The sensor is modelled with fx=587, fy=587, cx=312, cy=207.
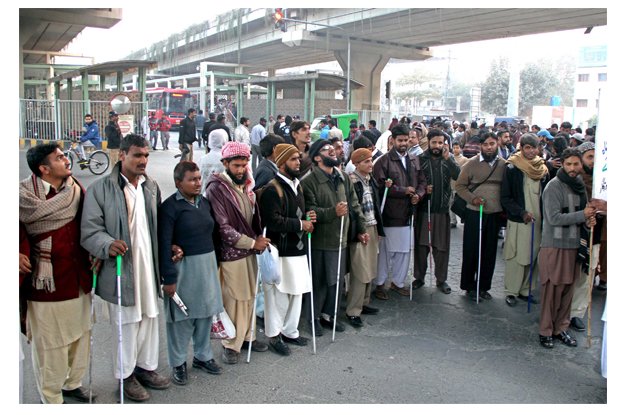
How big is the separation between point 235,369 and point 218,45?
137 feet

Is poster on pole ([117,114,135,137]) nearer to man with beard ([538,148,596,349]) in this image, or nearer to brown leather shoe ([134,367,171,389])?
brown leather shoe ([134,367,171,389])

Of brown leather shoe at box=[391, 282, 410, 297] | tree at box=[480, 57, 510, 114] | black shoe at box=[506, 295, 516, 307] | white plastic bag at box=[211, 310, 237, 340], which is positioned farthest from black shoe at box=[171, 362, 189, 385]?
tree at box=[480, 57, 510, 114]

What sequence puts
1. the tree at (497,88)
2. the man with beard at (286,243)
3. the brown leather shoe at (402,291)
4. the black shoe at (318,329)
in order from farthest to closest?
the tree at (497,88) < the brown leather shoe at (402,291) < the black shoe at (318,329) < the man with beard at (286,243)

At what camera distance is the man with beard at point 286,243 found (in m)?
4.96

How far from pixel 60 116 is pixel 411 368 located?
65.9ft

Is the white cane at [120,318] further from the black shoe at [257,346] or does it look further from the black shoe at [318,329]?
the black shoe at [318,329]

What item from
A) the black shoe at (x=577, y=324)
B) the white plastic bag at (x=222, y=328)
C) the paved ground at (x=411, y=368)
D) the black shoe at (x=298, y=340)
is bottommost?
the paved ground at (x=411, y=368)

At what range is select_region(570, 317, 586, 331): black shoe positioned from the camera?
583 cm

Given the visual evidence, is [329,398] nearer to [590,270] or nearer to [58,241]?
[58,241]

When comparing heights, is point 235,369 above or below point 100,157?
below

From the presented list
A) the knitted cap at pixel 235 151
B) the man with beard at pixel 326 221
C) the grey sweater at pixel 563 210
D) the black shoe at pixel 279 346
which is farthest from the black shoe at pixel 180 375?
the grey sweater at pixel 563 210

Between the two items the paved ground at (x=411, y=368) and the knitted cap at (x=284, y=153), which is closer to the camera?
the paved ground at (x=411, y=368)

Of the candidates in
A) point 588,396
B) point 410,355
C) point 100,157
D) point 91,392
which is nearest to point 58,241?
point 91,392

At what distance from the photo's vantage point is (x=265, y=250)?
4.77m
